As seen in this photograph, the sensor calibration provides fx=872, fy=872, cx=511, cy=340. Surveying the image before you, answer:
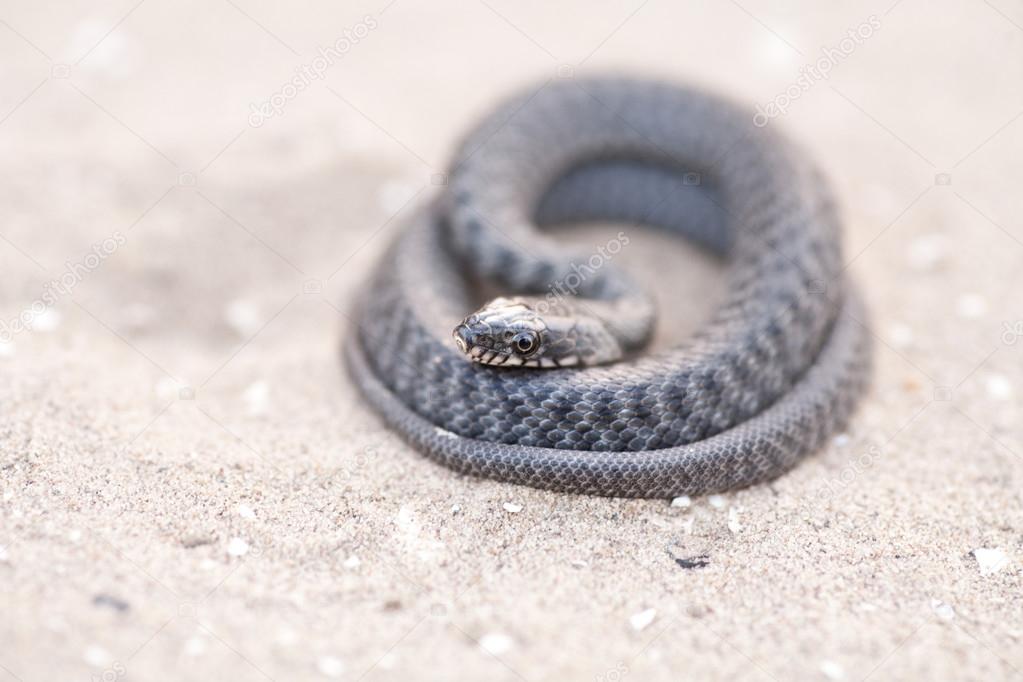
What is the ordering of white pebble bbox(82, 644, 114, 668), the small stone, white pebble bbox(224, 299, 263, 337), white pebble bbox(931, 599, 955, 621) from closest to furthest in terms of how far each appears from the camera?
1. white pebble bbox(82, 644, 114, 668)
2. the small stone
3. white pebble bbox(931, 599, 955, 621)
4. white pebble bbox(224, 299, 263, 337)

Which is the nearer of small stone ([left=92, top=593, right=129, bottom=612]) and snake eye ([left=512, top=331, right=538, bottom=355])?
small stone ([left=92, top=593, right=129, bottom=612])

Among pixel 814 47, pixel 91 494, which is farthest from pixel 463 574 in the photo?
pixel 814 47

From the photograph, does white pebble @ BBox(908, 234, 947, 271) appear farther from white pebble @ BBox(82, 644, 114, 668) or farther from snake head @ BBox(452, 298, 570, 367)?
white pebble @ BBox(82, 644, 114, 668)

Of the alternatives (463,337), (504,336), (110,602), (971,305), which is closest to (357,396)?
(463,337)

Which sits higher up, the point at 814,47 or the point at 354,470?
the point at 814,47

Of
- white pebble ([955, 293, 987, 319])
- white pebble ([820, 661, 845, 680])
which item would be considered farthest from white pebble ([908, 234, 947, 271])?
white pebble ([820, 661, 845, 680])

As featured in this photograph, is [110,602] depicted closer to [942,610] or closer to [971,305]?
[942,610]

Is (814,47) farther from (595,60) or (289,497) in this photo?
(289,497)
